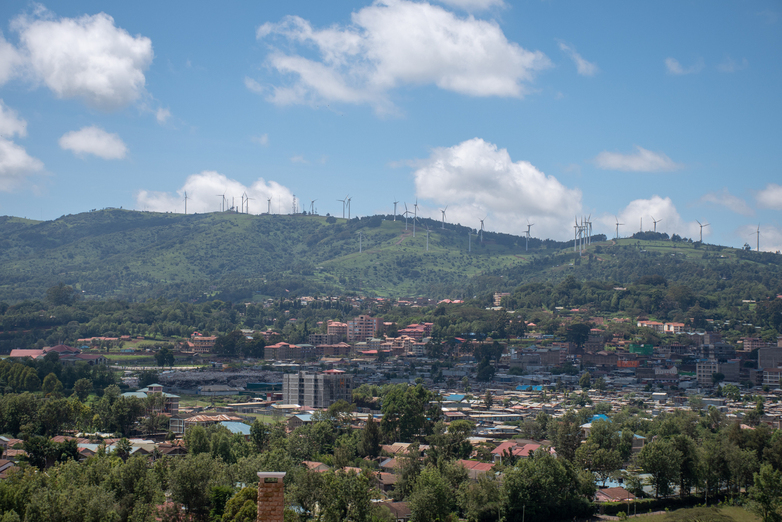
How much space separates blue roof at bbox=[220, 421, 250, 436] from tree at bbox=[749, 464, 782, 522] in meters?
28.0

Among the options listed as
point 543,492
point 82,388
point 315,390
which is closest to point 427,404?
point 315,390

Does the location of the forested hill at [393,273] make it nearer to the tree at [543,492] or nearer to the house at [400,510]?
the tree at [543,492]

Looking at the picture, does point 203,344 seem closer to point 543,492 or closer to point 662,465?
point 662,465

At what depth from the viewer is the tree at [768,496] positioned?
34.6 meters

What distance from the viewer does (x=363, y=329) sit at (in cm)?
11556

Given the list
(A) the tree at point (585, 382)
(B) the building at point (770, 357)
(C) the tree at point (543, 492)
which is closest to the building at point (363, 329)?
(A) the tree at point (585, 382)

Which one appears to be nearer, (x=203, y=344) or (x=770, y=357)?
(x=770, y=357)

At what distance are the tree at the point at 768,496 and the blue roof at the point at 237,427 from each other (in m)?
28.0

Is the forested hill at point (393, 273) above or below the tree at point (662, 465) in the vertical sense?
above

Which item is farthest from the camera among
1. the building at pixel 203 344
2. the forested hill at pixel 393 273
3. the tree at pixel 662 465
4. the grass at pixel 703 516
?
the forested hill at pixel 393 273

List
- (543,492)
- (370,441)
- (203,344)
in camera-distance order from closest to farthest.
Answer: (543,492), (370,441), (203,344)

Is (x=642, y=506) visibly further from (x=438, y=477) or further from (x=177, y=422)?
(x=177, y=422)

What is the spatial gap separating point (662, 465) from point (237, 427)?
25690 mm

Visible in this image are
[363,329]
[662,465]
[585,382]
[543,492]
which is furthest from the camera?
[363,329]
